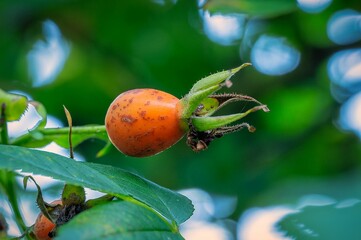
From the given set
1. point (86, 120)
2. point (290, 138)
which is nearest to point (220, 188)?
point (290, 138)

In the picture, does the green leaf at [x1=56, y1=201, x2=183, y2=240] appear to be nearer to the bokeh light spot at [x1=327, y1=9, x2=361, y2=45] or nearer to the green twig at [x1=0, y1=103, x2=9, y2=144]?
the green twig at [x1=0, y1=103, x2=9, y2=144]

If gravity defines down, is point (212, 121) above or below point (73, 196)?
above

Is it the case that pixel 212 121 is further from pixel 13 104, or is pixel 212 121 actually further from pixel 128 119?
pixel 13 104

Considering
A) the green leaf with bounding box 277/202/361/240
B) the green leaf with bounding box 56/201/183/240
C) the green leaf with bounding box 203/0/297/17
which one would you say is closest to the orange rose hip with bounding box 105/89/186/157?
the green leaf with bounding box 56/201/183/240

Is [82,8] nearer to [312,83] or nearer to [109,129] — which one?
[312,83]

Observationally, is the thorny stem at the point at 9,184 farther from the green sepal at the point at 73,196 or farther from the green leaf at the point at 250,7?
the green leaf at the point at 250,7

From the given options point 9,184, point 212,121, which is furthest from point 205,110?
point 9,184

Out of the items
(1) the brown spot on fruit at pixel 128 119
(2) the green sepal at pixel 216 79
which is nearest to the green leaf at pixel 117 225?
(1) the brown spot on fruit at pixel 128 119
